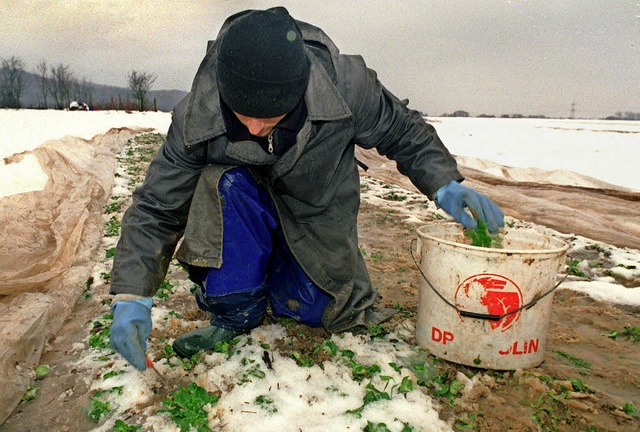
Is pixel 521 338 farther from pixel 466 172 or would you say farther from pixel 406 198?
pixel 466 172

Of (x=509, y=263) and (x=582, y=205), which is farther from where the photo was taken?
(x=582, y=205)

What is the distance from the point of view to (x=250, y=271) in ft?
6.81

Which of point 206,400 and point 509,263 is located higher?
point 509,263

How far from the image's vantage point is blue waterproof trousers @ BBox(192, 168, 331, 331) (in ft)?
6.60

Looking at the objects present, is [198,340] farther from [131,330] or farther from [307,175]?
[307,175]

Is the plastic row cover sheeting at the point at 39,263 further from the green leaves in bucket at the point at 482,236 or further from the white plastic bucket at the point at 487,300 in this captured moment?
the green leaves in bucket at the point at 482,236

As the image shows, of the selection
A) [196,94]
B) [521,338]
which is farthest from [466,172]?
[196,94]

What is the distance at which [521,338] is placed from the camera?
1909mm

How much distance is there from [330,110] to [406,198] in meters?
4.40

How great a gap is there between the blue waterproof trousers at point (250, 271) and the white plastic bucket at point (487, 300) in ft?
1.74

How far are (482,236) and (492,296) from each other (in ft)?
0.87

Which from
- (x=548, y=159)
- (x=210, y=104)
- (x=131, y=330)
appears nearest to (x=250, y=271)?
(x=131, y=330)

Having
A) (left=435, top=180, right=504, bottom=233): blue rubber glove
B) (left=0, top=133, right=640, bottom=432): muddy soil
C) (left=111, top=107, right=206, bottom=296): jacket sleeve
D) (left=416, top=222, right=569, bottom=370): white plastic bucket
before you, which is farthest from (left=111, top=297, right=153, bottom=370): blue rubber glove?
(left=435, top=180, right=504, bottom=233): blue rubber glove

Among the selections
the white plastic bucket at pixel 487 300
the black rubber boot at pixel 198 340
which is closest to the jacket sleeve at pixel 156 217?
the black rubber boot at pixel 198 340
